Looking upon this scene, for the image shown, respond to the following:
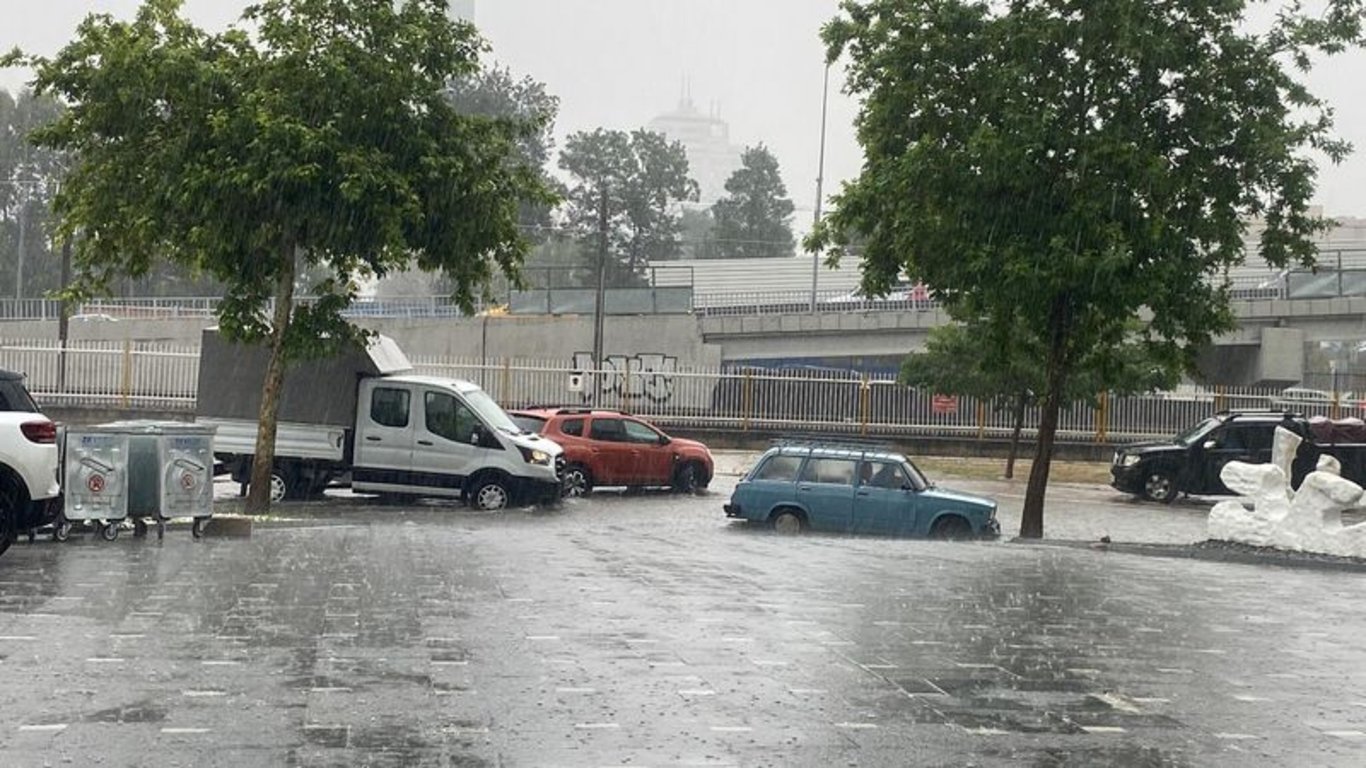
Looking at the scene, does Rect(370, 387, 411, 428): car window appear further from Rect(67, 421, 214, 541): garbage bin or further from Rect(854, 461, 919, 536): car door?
Rect(67, 421, 214, 541): garbage bin

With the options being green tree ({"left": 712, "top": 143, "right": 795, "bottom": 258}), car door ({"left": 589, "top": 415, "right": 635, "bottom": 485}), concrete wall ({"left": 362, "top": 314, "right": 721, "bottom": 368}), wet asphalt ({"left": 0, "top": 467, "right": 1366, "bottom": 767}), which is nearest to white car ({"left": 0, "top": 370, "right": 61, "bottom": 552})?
wet asphalt ({"left": 0, "top": 467, "right": 1366, "bottom": 767})

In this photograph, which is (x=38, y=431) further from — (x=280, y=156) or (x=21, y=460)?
(x=280, y=156)

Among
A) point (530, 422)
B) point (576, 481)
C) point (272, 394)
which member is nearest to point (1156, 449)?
point (576, 481)

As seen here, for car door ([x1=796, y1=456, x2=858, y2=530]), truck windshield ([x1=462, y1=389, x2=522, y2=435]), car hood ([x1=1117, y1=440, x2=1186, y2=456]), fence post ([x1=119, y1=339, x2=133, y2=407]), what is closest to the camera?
car door ([x1=796, y1=456, x2=858, y2=530])

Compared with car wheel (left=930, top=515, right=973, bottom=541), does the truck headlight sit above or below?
above

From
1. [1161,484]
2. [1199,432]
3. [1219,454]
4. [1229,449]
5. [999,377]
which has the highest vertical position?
[999,377]

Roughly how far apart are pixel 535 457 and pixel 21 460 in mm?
11976

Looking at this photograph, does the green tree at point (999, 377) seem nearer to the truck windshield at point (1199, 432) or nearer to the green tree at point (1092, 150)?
the truck windshield at point (1199, 432)

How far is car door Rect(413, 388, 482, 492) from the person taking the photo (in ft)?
93.6

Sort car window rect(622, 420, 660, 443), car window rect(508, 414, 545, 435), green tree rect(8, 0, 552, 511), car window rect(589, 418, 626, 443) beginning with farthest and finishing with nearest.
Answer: car window rect(622, 420, 660, 443)
car window rect(589, 418, 626, 443)
car window rect(508, 414, 545, 435)
green tree rect(8, 0, 552, 511)

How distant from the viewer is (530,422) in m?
32.0

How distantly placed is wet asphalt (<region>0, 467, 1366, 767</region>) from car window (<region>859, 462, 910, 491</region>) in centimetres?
536

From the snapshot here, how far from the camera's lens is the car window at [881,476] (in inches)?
1013

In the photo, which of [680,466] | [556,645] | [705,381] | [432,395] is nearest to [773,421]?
[705,381]
